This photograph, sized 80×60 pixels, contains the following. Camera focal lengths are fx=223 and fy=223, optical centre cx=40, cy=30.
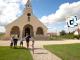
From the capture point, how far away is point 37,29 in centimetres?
6012

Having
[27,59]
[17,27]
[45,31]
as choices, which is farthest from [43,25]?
[27,59]

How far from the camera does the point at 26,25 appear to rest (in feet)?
197

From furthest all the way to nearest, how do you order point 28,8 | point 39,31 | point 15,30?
point 39,31, point 28,8, point 15,30

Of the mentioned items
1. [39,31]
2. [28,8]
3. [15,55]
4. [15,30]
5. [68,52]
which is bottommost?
[15,55]

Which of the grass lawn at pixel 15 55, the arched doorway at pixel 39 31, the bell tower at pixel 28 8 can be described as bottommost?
the grass lawn at pixel 15 55

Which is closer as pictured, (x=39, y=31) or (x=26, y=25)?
(x=26, y=25)

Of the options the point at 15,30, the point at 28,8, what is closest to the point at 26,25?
the point at 15,30

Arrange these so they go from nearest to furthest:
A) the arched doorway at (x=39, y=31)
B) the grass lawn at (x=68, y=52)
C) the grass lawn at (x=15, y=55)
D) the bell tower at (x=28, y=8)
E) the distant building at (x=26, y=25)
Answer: the grass lawn at (x=15, y=55)
the grass lawn at (x=68, y=52)
the distant building at (x=26, y=25)
the bell tower at (x=28, y=8)
the arched doorway at (x=39, y=31)

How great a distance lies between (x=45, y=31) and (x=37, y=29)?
2320 mm

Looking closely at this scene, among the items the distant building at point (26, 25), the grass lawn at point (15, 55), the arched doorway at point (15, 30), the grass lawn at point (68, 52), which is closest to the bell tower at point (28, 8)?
the distant building at point (26, 25)

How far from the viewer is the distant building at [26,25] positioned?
58213mm

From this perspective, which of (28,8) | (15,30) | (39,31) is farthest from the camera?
(39,31)

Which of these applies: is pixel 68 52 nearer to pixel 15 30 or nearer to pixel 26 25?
pixel 26 25

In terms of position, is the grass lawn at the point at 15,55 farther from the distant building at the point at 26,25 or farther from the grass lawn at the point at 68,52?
the distant building at the point at 26,25
